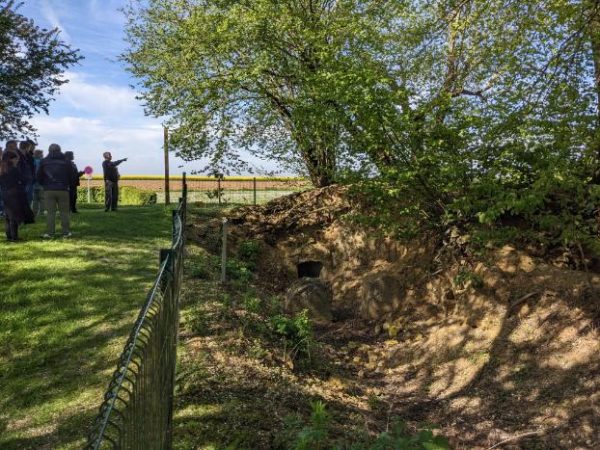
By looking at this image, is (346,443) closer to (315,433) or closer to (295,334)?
(315,433)

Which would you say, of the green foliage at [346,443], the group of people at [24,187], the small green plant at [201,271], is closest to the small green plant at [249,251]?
the small green plant at [201,271]

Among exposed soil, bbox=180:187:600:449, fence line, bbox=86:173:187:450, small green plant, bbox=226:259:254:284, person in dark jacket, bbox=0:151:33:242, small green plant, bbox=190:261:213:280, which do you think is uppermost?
person in dark jacket, bbox=0:151:33:242

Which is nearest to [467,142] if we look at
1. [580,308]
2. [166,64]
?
[580,308]

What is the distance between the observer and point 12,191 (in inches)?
405

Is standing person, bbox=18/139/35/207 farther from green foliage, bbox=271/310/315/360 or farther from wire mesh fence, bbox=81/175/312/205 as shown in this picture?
green foliage, bbox=271/310/315/360

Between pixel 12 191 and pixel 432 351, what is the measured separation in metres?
8.03

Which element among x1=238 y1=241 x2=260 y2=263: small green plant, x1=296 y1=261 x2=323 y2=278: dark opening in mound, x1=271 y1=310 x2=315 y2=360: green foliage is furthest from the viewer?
x1=296 y1=261 x2=323 y2=278: dark opening in mound

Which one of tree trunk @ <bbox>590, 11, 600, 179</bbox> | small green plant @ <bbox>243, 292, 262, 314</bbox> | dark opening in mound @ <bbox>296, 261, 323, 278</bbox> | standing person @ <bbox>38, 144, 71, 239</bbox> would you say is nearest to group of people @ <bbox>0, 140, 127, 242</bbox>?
standing person @ <bbox>38, 144, 71, 239</bbox>

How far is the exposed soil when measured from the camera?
591 cm

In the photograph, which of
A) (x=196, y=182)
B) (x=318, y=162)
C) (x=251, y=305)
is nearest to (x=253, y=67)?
(x=318, y=162)

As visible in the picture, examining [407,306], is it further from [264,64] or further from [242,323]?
[264,64]

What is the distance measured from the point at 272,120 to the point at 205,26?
3075 mm

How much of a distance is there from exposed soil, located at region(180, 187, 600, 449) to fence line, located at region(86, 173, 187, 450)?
1.28 meters

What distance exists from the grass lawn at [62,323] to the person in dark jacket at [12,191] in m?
0.44
